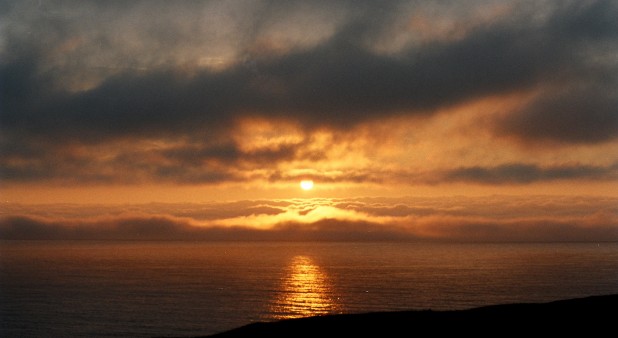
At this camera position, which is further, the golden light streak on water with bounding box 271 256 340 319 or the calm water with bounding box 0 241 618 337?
the golden light streak on water with bounding box 271 256 340 319

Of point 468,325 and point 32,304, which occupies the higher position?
point 468,325

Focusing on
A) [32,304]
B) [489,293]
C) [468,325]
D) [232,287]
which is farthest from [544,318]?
[232,287]

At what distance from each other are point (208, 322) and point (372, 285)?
5832 cm

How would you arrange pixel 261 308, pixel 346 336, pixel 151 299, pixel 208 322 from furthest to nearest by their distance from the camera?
pixel 151 299, pixel 261 308, pixel 208 322, pixel 346 336

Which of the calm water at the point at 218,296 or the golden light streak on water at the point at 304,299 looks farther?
the golden light streak on water at the point at 304,299

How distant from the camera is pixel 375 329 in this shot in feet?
108

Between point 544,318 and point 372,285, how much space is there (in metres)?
105

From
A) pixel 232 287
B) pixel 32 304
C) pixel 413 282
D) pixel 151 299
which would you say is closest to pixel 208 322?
pixel 151 299

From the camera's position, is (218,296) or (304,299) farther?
(218,296)

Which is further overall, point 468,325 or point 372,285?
point 372,285

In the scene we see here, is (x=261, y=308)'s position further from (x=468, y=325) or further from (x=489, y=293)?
(x=468, y=325)

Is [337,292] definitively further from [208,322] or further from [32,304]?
[32,304]

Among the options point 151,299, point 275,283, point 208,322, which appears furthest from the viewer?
point 275,283

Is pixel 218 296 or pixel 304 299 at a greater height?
pixel 218 296
